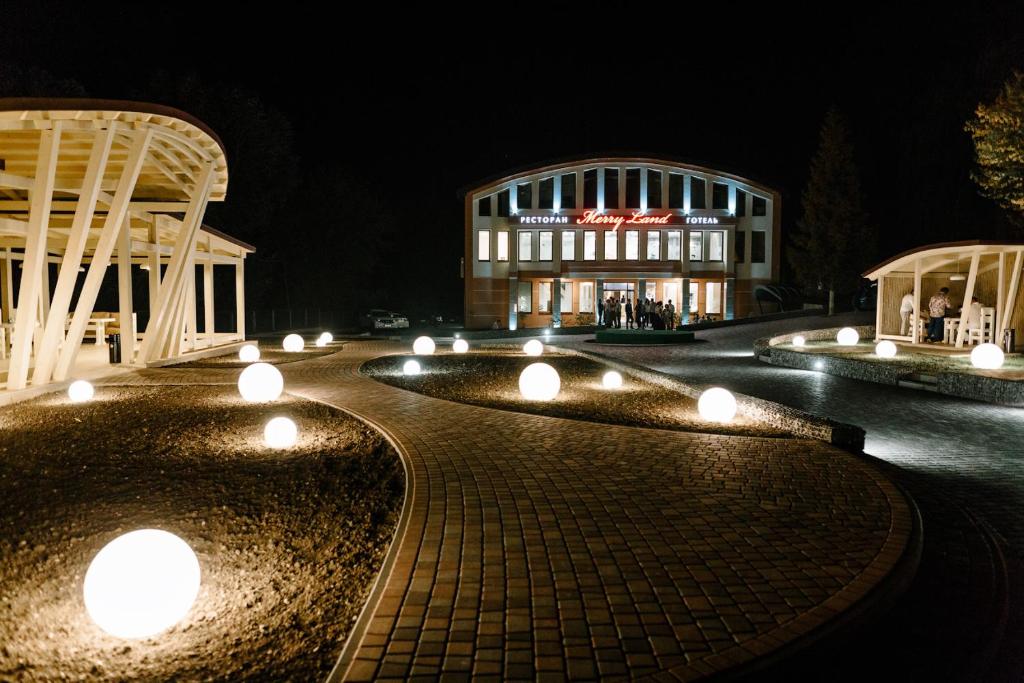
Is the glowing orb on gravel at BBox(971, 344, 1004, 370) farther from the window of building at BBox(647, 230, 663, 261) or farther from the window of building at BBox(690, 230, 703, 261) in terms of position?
the window of building at BBox(690, 230, 703, 261)

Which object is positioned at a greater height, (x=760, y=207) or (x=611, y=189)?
(x=611, y=189)

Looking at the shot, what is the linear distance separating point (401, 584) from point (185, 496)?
10.3ft

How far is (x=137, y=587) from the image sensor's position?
4.20 meters

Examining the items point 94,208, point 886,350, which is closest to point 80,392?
point 94,208

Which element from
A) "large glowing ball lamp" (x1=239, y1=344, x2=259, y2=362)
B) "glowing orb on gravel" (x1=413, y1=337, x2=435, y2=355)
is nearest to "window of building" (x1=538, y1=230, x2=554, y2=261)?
"glowing orb on gravel" (x1=413, y1=337, x2=435, y2=355)

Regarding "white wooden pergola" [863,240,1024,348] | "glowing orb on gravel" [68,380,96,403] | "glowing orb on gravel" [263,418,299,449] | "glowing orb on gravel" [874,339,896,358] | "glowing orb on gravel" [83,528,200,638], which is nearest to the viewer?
"glowing orb on gravel" [83,528,200,638]

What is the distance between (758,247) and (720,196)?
3949mm

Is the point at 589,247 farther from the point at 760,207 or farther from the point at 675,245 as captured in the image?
the point at 760,207

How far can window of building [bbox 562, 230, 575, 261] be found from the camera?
47375 millimetres

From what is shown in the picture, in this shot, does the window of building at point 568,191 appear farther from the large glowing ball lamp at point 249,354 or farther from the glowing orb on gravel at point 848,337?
the large glowing ball lamp at point 249,354

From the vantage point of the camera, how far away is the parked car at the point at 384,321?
169 feet

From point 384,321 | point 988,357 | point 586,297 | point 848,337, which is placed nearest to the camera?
point 988,357

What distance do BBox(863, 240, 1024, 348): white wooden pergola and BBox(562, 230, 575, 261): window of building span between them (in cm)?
2265

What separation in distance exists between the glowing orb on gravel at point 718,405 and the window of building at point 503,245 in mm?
37024
